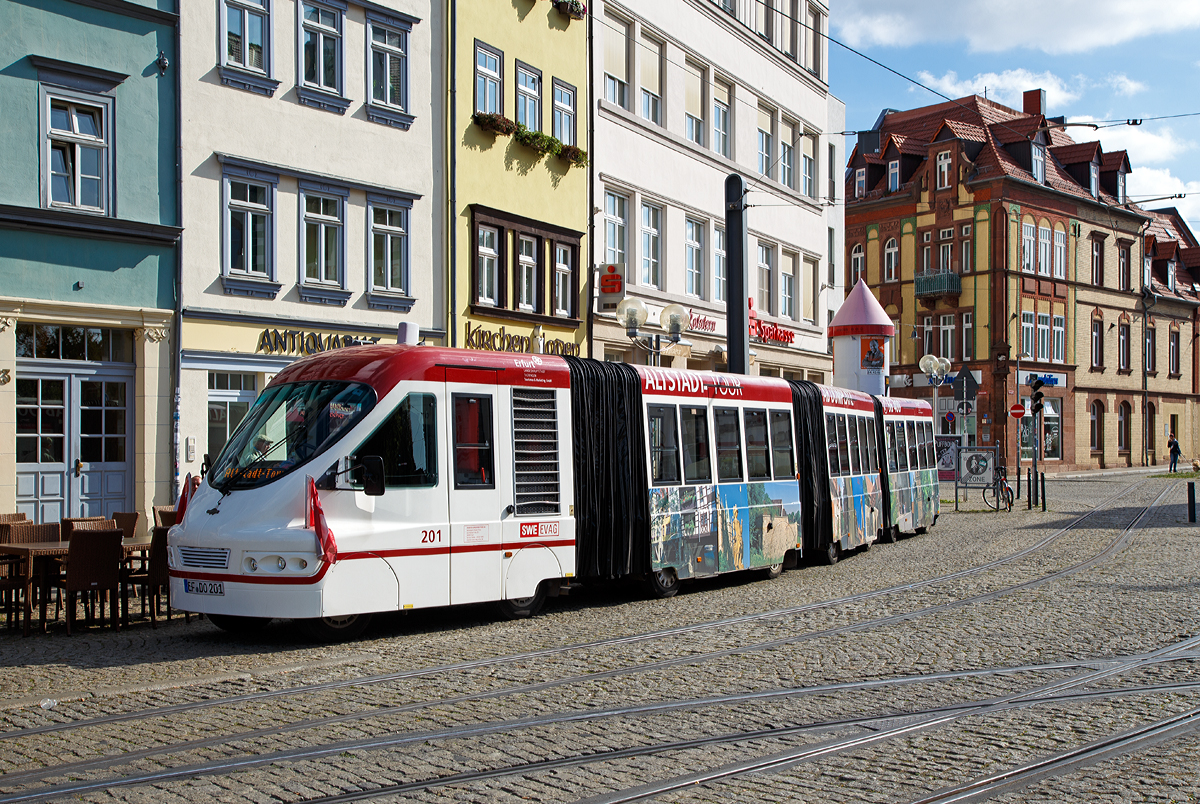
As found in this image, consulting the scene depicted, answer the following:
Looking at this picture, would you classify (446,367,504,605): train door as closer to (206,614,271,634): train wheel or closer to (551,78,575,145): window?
(206,614,271,634): train wheel

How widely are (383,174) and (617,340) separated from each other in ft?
25.9

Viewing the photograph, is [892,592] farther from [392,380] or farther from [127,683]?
[127,683]

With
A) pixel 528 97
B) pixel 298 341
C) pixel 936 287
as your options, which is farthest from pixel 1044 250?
pixel 298 341

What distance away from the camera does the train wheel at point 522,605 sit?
1196 cm

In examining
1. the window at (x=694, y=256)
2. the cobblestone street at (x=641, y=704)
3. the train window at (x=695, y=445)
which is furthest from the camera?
the window at (x=694, y=256)

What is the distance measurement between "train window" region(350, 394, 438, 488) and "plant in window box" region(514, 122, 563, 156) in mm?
13692

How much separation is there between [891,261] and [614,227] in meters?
35.4

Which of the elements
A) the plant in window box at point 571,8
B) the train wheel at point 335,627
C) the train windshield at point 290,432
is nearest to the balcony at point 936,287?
the plant in window box at point 571,8

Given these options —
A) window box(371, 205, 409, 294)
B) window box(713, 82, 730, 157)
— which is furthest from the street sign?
window box(713, 82, 730, 157)

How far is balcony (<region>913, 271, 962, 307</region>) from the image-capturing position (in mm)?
56219

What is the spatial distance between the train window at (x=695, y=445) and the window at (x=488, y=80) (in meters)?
10.7

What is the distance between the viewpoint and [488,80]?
915 inches

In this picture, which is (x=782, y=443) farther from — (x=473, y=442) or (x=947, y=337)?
(x=947, y=337)

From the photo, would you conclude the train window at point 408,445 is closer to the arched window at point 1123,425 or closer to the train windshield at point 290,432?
the train windshield at point 290,432
